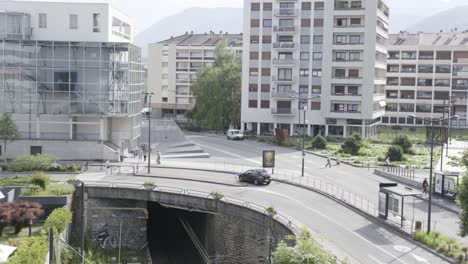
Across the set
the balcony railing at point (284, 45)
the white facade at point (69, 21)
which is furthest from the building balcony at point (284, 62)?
the white facade at point (69, 21)

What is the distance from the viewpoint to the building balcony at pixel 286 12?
86750 millimetres

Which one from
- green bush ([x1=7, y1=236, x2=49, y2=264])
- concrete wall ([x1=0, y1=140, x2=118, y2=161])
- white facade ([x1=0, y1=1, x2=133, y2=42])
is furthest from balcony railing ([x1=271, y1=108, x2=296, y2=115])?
green bush ([x1=7, y1=236, x2=49, y2=264])

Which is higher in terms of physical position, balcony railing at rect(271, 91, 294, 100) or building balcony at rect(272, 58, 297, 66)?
building balcony at rect(272, 58, 297, 66)

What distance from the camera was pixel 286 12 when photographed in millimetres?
87375

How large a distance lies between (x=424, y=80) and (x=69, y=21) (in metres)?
70.2

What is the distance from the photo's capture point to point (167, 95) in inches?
5015

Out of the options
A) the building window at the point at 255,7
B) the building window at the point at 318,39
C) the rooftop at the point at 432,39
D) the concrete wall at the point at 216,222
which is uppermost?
the building window at the point at 255,7

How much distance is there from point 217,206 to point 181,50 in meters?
89.2

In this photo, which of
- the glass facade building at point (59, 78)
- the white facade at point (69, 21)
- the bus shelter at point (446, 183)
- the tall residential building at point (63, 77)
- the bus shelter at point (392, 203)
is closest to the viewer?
the bus shelter at point (392, 203)

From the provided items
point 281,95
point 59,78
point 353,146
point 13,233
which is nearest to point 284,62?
point 281,95

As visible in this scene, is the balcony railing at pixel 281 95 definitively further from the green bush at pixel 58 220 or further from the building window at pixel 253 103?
the green bush at pixel 58 220

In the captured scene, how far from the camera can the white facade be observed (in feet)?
204

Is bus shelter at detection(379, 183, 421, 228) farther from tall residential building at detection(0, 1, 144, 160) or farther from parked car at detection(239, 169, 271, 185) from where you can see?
tall residential building at detection(0, 1, 144, 160)

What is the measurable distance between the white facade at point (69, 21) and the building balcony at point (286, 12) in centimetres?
3047
